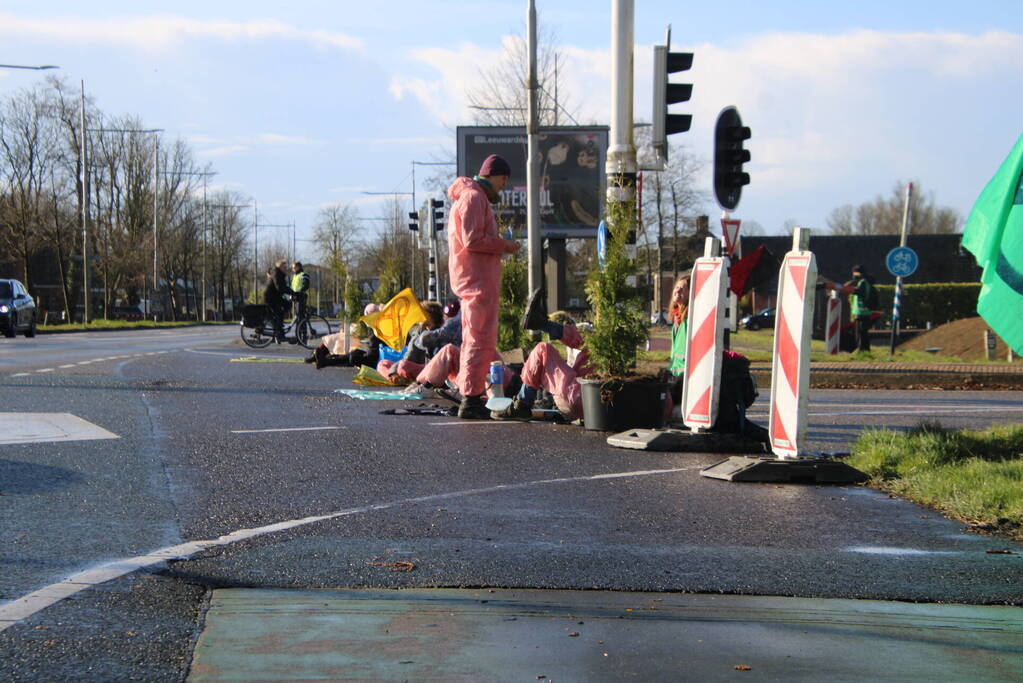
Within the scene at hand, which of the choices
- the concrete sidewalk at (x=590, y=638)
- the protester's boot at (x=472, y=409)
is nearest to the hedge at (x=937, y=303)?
the protester's boot at (x=472, y=409)

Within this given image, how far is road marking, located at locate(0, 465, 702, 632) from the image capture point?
3.71 metres

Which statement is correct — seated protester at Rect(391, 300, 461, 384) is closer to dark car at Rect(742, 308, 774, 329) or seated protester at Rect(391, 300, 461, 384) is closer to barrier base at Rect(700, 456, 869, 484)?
barrier base at Rect(700, 456, 869, 484)

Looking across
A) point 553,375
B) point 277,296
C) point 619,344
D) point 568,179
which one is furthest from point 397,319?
point 568,179

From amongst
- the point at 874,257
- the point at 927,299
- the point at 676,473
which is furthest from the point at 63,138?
the point at 676,473

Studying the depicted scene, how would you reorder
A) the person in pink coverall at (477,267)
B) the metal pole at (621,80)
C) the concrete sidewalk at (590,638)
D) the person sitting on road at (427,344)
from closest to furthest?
1. the concrete sidewalk at (590,638)
2. the person in pink coverall at (477,267)
3. the metal pole at (621,80)
4. the person sitting on road at (427,344)

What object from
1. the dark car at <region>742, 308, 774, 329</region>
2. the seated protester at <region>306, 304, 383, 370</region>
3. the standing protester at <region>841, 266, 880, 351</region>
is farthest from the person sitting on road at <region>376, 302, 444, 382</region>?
the dark car at <region>742, 308, 774, 329</region>

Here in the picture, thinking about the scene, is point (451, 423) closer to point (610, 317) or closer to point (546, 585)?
point (610, 317)

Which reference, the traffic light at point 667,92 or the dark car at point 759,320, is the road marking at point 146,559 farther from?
the dark car at point 759,320

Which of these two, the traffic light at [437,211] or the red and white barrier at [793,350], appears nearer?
the red and white barrier at [793,350]

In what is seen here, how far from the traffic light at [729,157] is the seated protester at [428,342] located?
320cm

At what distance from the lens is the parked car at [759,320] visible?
210 feet

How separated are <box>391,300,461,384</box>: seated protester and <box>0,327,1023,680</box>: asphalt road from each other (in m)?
3.72

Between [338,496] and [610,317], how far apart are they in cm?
378

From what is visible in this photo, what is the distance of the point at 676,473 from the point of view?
7184 mm
